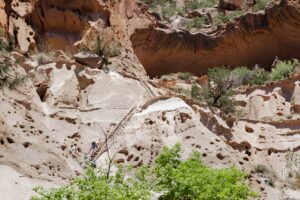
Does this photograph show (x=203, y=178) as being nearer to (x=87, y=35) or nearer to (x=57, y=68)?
(x=57, y=68)

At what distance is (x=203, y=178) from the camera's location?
49.5 feet

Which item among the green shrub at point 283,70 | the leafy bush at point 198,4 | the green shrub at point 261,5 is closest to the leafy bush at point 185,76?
the green shrub at point 283,70

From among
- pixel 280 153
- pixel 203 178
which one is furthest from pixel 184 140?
pixel 203 178

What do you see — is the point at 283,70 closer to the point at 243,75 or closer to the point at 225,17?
the point at 243,75

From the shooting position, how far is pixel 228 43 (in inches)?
1795

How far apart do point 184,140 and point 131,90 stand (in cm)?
546

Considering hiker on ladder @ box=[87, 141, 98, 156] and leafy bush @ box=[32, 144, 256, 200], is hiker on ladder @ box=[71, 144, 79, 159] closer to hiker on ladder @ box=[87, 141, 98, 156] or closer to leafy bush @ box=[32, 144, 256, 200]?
hiker on ladder @ box=[87, 141, 98, 156]

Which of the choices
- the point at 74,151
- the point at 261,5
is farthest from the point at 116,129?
the point at 261,5

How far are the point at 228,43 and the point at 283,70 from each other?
6.23 metres

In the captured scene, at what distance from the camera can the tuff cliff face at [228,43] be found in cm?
4281

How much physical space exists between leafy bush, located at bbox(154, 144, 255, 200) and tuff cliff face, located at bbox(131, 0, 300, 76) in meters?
26.7

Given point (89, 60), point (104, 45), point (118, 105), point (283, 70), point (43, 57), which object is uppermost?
point (104, 45)

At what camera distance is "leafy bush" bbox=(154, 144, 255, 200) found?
14703mm

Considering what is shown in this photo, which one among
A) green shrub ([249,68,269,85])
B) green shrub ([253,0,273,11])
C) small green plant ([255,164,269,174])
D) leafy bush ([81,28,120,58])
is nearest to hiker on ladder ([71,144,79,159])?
small green plant ([255,164,269,174])
